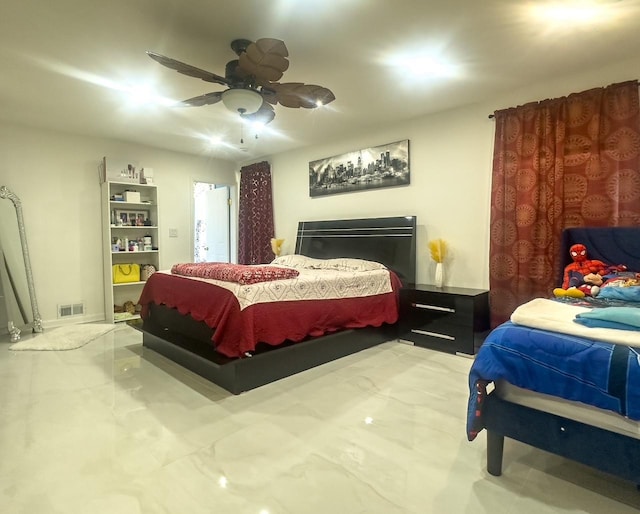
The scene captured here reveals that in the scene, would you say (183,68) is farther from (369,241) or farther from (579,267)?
(579,267)

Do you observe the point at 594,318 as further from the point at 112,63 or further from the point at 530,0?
the point at 112,63

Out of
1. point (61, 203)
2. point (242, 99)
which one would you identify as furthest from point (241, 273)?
point (61, 203)

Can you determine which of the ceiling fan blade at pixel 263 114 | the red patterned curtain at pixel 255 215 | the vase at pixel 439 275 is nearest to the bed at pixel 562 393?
the vase at pixel 439 275

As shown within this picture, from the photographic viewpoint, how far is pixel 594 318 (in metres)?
1.54

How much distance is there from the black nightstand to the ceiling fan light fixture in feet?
7.72

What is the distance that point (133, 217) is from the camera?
17.4ft

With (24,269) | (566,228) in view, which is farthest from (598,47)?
(24,269)

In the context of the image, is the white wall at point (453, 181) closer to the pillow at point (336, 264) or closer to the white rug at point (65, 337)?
the pillow at point (336, 264)

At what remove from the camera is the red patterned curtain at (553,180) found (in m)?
2.88

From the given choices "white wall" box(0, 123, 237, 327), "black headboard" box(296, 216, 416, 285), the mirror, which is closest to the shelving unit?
"white wall" box(0, 123, 237, 327)

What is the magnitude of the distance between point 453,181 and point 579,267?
4.99 ft

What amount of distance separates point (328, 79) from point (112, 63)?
1.73 meters

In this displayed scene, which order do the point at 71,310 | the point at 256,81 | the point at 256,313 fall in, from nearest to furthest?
the point at 256,81, the point at 256,313, the point at 71,310

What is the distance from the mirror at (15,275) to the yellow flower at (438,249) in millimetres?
4616
